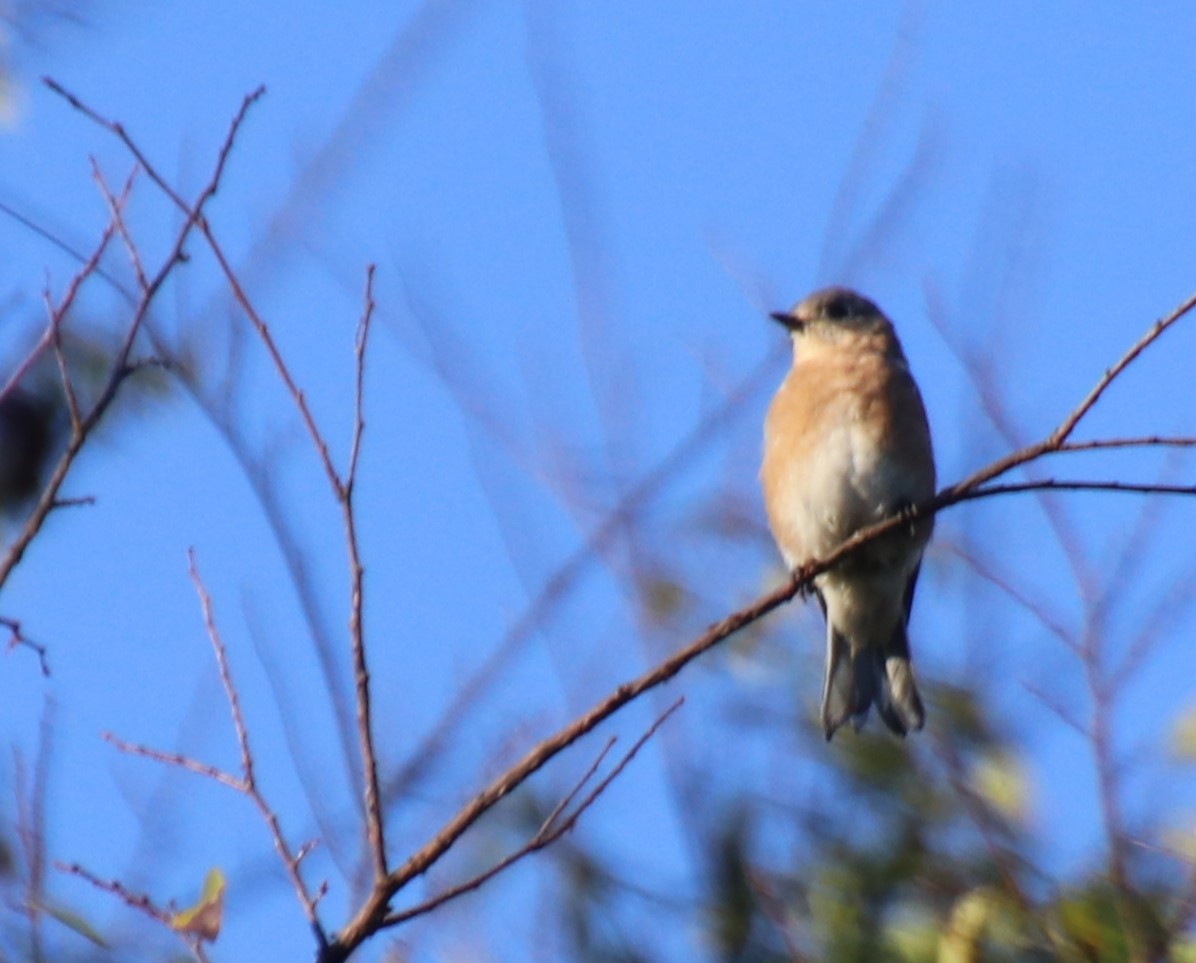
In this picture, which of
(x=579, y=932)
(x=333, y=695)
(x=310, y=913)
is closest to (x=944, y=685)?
(x=579, y=932)

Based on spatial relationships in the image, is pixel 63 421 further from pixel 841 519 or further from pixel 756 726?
pixel 841 519

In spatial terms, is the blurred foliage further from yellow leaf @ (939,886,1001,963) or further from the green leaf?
the green leaf

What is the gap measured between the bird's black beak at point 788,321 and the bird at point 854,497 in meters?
0.02

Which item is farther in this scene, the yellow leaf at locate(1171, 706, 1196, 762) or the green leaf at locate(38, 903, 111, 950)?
the yellow leaf at locate(1171, 706, 1196, 762)

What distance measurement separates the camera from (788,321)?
5293 mm

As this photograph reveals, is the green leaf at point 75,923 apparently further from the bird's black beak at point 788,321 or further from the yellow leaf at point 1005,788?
the bird's black beak at point 788,321

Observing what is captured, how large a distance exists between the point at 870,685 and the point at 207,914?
9.34 ft

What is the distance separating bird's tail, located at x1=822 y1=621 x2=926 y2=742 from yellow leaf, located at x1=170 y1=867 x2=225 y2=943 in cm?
250

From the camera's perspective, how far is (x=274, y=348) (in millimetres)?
2422

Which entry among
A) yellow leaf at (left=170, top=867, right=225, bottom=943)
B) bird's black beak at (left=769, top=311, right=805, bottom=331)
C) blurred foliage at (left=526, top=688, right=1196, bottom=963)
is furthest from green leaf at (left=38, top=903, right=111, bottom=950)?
bird's black beak at (left=769, top=311, right=805, bottom=331)

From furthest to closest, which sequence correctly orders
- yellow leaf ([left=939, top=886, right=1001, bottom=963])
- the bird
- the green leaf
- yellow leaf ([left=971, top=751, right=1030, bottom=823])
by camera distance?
the bird
yellow leaf ([left=971, top=751, right=1030, bottom=823])
yellow leaf ([left=939, top=886, right=1001, bottom=963])
the green leaf

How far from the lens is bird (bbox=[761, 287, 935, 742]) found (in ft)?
15.6

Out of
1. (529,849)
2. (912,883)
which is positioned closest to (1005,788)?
(912,883)

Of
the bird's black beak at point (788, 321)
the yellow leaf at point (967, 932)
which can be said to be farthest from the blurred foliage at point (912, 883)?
the bird's black beak at point (788, 321)
